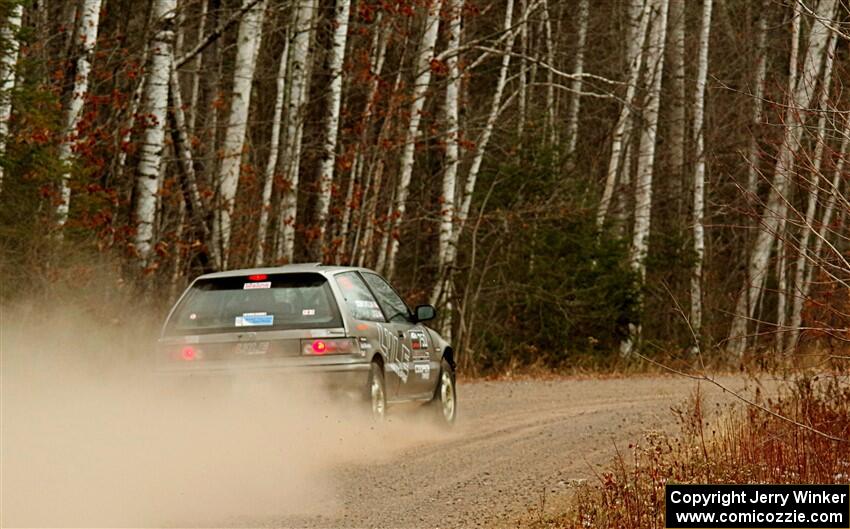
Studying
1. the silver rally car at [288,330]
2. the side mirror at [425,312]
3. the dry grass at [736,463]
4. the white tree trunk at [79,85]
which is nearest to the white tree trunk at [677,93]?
the white tree trunk at [79,85]

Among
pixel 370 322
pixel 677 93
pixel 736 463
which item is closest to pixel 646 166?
pixel 677 93

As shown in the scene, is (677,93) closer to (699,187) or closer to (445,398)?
(699,187)

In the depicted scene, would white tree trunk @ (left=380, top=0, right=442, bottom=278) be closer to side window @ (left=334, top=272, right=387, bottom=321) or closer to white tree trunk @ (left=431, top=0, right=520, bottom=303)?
white tree trunk @ (left=431, top=0, right=520, bottom=303)

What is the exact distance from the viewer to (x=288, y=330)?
44.2ft

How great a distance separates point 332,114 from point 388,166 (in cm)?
383

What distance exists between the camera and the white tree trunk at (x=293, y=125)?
24.2 meters

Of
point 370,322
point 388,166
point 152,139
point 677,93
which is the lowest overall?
point 370,322

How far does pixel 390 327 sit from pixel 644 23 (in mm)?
18671

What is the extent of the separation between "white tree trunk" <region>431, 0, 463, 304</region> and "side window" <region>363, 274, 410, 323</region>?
35.6 ft

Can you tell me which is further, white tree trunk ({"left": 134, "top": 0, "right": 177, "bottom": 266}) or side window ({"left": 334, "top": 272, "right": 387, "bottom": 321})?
white tree trunk ({"left": 134, "top": 0, "right": 177, "bottom": 266})

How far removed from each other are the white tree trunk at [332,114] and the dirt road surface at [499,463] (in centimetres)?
455

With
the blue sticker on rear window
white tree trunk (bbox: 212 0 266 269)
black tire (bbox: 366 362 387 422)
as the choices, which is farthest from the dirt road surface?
white tree trunk (bbox: 212 0 266 269)

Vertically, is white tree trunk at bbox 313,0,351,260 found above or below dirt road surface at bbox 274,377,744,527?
above

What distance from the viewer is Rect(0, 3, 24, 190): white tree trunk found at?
17.3 meters
